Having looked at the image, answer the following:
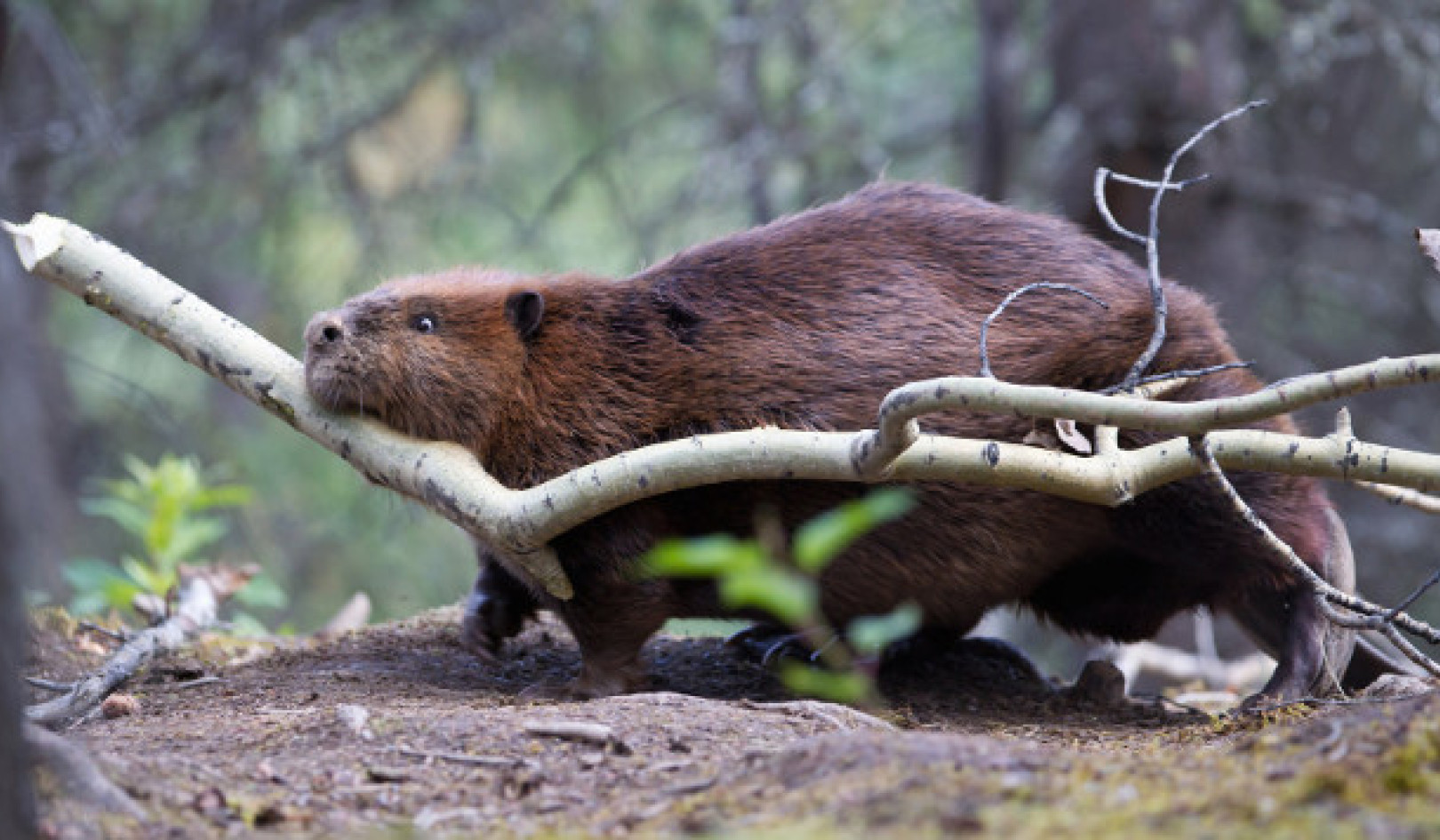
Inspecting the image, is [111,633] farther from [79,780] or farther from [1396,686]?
[1396,686]

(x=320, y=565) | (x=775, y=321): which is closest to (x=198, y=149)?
(x=320, y=565)

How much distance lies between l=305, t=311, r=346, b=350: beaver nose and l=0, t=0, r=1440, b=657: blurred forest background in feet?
9.95

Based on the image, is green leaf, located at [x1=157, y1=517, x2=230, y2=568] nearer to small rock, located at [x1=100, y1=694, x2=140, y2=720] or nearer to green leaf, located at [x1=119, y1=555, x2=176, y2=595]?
green leaf, located at [x1=119, y1=555, x2=176, y2=595]

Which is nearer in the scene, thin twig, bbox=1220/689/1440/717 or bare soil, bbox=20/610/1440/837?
bare soil, bbox=20/610/1440/837

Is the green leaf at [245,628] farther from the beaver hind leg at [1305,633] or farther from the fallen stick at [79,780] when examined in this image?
the beaver hind leg at [1305,633]

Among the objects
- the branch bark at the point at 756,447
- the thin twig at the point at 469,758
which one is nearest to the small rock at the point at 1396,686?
the branch bark at the point at 756,447

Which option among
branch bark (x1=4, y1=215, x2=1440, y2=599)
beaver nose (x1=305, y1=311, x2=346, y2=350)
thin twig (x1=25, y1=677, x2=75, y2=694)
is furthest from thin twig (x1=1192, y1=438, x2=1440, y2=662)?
thin twig (x1=25, y1=677, x2=75, y2=694)

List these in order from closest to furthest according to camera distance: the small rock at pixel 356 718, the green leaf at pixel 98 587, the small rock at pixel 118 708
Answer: the small rock at pixel 356 718, the small rock at pixel 118 708, the green leaf at pixel 98 587

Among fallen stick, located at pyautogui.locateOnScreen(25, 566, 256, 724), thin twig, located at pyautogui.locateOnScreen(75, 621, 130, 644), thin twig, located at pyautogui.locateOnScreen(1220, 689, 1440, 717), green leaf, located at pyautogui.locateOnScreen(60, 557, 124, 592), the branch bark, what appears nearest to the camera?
the branch bark

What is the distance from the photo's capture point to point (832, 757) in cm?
274

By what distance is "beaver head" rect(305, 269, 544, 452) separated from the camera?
431cm

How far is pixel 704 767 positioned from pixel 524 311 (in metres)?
2.07

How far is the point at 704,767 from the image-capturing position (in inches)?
120

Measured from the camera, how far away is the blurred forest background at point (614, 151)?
7.62 meters
